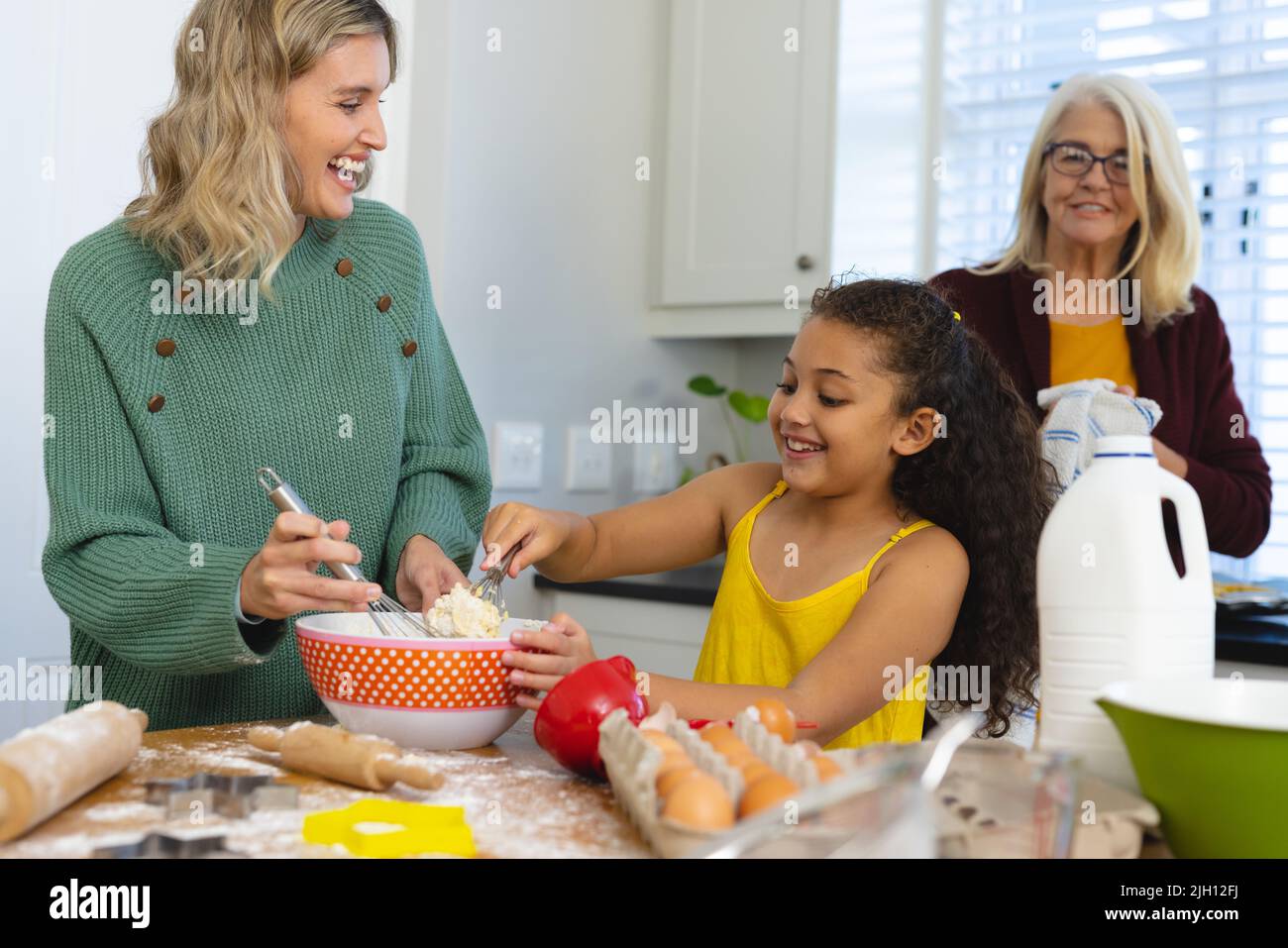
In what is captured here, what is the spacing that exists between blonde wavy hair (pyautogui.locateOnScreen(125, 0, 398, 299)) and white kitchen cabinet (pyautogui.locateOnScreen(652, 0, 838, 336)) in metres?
1.37

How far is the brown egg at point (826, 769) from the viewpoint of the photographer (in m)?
0.72

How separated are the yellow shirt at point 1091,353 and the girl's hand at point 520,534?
1014mm

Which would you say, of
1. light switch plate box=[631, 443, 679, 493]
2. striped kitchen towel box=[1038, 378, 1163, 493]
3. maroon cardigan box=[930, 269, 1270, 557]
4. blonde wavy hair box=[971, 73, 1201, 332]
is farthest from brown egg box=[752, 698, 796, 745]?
light switch plate box=[631, 443, 679, 493]

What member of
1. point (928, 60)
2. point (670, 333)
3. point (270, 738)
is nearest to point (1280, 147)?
point (928, 60)

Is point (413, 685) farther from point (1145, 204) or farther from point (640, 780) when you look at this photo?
point (1145, 204)

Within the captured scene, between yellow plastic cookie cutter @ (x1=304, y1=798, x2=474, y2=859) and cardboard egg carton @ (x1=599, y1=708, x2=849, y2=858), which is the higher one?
cardboard egg carton @ (x1=599, y1=708, x2=849, y2=858)

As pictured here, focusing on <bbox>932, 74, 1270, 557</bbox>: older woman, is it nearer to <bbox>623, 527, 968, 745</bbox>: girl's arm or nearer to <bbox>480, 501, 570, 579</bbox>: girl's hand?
<bbox>623, 527, 968, 745</bbox>: girl's arm

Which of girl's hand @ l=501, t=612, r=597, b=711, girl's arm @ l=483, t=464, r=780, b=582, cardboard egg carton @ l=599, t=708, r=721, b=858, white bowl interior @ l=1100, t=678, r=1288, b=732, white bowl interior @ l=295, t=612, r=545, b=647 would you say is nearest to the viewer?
cardboard egg carton @ l=599, t=708, r=721, b=858

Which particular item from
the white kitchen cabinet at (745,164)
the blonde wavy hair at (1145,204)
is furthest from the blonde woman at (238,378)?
the white kitchen cabinet at (745,164)

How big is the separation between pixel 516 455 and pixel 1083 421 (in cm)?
117

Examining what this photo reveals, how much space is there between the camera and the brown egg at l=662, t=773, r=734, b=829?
0.67 metres

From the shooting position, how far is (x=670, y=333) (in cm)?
278

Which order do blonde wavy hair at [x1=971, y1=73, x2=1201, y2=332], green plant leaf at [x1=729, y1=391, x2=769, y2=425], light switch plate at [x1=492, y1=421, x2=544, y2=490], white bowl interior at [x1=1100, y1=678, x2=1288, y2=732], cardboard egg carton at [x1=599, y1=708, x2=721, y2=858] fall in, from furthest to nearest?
green plant leaf at [x1=729, y1=391, x2=769, y2=425] < light switch plate at [x1=492, y1=421, x2=544, y2=490] < blonde wavy hair at [x1=971, y1=73, x2=1201, y2=332] < white bowl interior at [x1=1100, y1=678, x2=1288, y2=732] < cardboard egg carton at [x1=599, y1=708, x2=721, y2=858]

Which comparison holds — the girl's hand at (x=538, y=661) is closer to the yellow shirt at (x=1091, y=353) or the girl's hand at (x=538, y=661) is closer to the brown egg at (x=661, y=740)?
the brown egg at (x=661, y=740)
